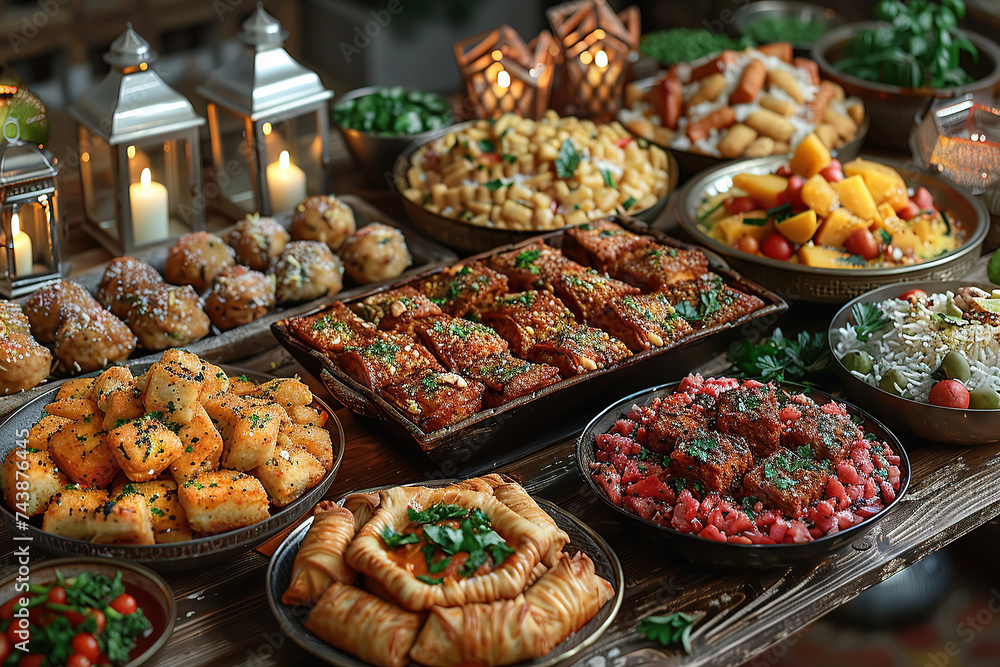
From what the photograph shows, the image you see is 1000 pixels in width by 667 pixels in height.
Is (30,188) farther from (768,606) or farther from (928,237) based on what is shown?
(928,237)

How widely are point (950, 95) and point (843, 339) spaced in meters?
1.86

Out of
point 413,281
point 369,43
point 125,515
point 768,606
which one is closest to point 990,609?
point 768,606

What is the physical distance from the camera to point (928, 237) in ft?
10.5

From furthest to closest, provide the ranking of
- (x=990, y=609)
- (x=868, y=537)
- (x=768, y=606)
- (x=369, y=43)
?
(x=369, y=43), (x=990, y=609), (x=868, y=537), (x=768, y=606)

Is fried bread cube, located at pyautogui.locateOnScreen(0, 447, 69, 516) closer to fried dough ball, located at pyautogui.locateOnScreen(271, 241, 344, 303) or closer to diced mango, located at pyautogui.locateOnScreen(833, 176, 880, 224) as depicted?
fried dough ball, located at pyautogui.locateOnScreen(271, 241, 344, 303)

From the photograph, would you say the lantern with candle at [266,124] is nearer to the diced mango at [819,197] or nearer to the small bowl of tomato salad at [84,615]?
the diced mango at [819,197]

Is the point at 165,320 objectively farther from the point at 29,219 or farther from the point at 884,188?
the point at 884,188

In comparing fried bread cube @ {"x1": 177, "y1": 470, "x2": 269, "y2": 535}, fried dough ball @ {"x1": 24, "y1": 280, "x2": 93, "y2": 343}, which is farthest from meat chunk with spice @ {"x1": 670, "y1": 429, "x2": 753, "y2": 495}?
fried dough ball @ {"x1": 24, "y1": 280, "x2": 93, "y2": 343}

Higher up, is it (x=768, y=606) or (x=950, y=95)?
(x=950, y=95)

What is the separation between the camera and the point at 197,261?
290cm

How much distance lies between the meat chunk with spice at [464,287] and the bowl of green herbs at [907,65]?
2234 mm

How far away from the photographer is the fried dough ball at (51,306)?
262cm

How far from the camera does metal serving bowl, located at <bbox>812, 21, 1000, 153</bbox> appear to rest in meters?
4.02

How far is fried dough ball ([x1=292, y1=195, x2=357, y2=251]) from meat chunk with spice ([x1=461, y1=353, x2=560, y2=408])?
3.24ft
